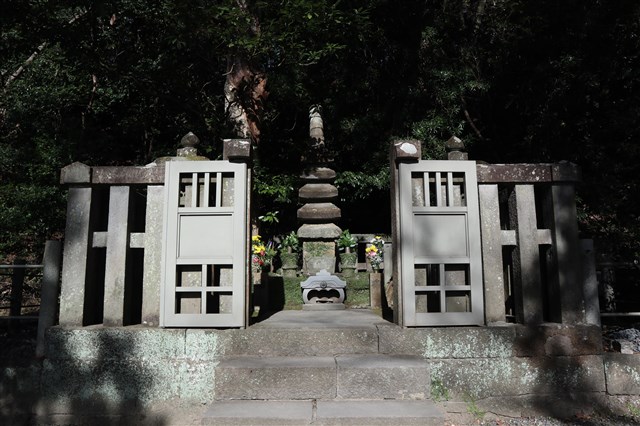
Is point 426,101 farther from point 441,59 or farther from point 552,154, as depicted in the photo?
point 552,154

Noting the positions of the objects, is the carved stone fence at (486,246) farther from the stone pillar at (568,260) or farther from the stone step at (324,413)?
the stone step at (324,413)

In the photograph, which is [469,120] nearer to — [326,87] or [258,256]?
[326,87]

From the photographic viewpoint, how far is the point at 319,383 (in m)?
3.04

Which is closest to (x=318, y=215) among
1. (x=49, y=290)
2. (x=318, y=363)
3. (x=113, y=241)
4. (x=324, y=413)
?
(x=113, y=241)

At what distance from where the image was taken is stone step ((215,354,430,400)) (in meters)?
3.02

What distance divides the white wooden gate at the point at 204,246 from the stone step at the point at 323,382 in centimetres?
47

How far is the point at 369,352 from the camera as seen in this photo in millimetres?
3416

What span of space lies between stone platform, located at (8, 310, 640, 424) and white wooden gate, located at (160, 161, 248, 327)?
0.60 ft

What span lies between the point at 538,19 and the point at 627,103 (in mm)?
2495

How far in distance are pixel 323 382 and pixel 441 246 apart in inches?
55.1

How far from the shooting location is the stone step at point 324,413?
269cm

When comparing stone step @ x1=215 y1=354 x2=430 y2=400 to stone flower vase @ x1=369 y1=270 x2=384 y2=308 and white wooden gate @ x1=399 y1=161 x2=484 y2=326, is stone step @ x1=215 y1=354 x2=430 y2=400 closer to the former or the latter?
white wooden gate @ x1=399 y1=161 x2=484 y2=326

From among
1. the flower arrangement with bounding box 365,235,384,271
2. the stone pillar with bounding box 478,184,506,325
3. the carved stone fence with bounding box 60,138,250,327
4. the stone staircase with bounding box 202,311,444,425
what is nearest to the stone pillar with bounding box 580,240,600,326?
the stone pillar with bounding box 478,184,506,325

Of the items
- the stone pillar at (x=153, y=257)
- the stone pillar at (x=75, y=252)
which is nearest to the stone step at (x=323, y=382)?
the stone pillar at (x=153, y=257)
